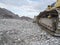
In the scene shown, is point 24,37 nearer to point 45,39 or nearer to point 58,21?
point 45,39

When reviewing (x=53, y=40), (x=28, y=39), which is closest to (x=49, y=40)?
(x=53, y=40)

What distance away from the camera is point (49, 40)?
7.02 metres

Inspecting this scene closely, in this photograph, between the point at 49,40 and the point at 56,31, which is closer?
the point at 49,40

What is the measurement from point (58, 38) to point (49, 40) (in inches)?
15.6

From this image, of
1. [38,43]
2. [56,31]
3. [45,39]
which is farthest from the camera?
[56,31]

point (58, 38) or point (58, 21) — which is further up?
point (58, 21)

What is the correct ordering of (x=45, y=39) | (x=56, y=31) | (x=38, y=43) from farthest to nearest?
1. (x=56, y=31)
2. (x=45, y=39)
3. (x=38, y=43)

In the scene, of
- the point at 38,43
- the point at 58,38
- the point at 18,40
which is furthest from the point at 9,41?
the point at 58,38

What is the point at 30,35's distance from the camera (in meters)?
7.92

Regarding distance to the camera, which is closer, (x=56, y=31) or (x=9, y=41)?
(x=9, y=41)

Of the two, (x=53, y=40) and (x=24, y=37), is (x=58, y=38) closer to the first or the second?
(x=53, y=40)

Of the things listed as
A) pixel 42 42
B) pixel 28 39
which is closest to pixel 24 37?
pixel 28 39

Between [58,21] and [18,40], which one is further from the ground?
[58,21]

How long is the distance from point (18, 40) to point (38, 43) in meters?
0.73
